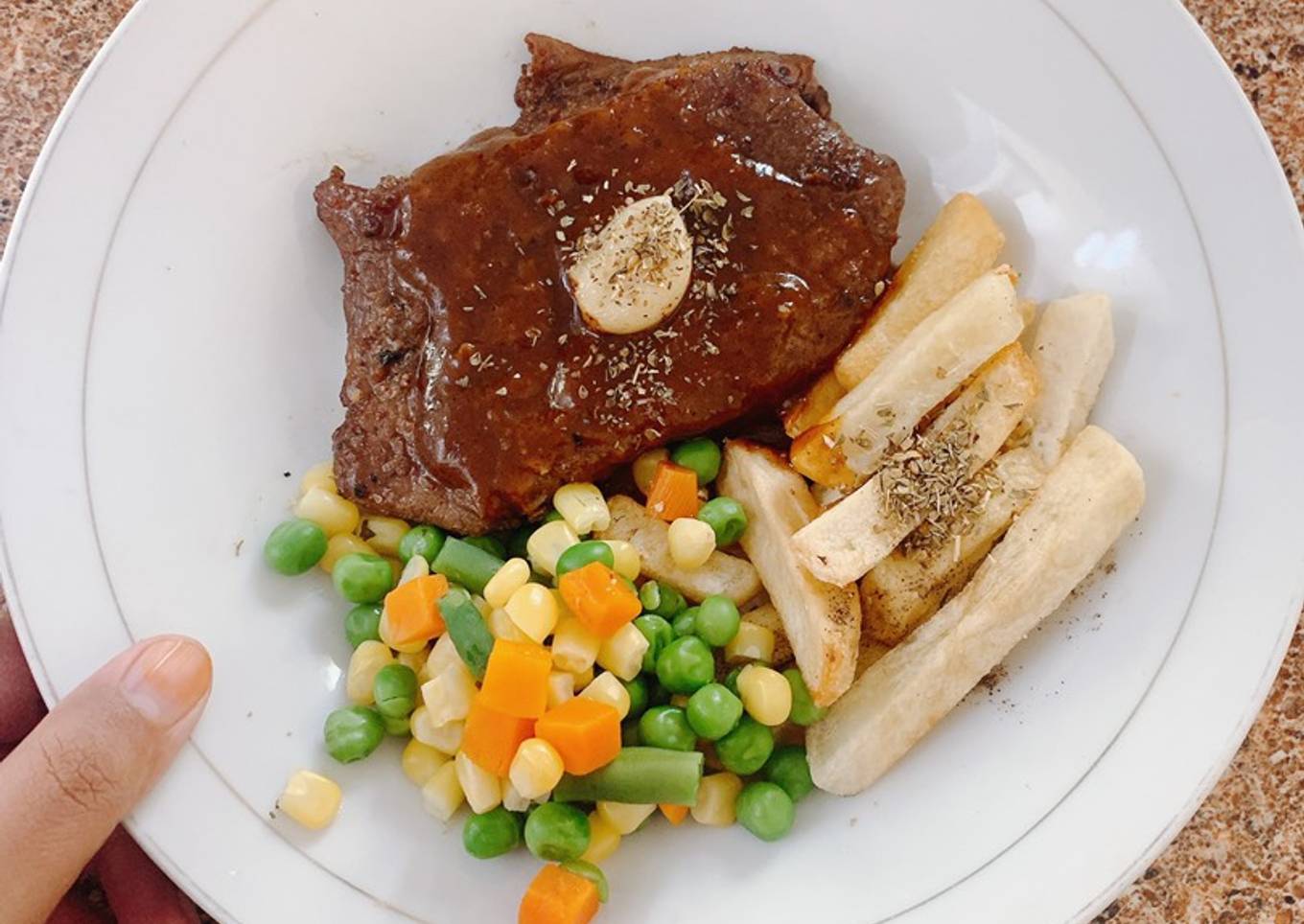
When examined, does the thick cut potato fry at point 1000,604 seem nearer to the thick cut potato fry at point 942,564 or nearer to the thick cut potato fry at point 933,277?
the thick cut potato fry at point 942,564

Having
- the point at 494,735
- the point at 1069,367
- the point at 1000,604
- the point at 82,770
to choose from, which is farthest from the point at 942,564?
the point at 82,770

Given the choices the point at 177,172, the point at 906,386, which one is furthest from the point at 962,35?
the point at 177,172

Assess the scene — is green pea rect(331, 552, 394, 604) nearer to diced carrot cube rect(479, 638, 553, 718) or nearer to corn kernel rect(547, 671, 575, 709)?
diced carrot cube rect(479, 638, 553, 718)

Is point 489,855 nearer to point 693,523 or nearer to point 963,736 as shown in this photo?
point 693,523

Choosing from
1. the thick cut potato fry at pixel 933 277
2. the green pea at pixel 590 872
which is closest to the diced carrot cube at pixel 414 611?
the green pea at pixel 590 872

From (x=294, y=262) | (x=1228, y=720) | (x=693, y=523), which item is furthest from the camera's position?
(x=294, y=262)

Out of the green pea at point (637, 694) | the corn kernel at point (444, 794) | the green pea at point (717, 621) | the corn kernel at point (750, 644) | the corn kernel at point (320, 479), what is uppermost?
the corn kernel at point (320, 479)
